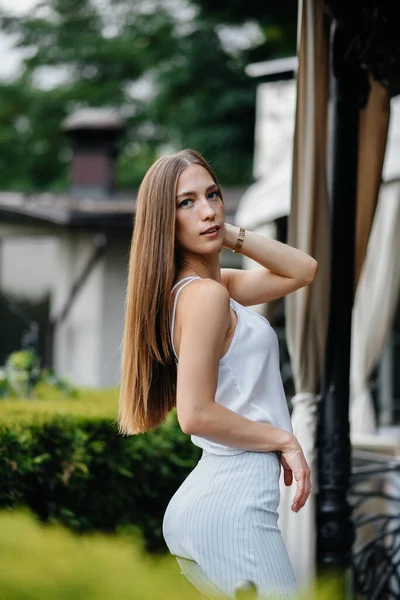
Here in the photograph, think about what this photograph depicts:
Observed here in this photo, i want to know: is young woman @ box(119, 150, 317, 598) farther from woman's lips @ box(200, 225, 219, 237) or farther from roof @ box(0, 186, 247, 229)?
roof @ box(0, 186, 247, 229)

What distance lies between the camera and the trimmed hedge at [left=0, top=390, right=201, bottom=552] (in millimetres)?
3381

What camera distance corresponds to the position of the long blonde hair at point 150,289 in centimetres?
215

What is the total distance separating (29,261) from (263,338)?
42.6ft

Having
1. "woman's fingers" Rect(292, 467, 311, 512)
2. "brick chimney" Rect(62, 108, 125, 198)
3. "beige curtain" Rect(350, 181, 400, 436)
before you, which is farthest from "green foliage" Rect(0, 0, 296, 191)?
"woman's fingers" Rect(292, 467, 311, 512)

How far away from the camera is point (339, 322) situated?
3951mm

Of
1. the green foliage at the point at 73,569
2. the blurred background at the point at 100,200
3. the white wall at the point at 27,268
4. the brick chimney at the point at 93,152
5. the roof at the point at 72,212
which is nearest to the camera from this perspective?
the green foliage at the point at 73,569

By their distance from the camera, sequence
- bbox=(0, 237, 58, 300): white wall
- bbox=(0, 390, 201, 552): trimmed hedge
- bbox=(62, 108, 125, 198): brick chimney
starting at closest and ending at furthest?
bbox=(0, 390, 201, 552): trimmed hedge → bbox=(0, 237, 58, 300): white wall → bbox=(62, 108, 125, 198): brick chimney

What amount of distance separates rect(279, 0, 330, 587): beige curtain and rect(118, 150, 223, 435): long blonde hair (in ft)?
5.35

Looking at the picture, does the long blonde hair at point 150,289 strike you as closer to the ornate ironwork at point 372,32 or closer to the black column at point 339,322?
the black column at point 339,322

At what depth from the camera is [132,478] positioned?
14.0ft

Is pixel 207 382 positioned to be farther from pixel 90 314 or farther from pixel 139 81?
pixel 139 81

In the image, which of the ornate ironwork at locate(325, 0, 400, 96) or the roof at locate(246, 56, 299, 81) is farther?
the roof at locate(246, 56, 299, 81)

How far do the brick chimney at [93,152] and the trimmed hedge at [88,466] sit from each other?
11.4m

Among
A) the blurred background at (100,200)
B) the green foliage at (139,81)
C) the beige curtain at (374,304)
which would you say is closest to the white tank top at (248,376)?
the blurred background at (100,200)
